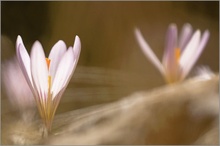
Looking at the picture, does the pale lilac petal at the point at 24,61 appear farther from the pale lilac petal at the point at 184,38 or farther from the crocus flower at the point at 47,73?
the pale lilac petal at the point at 184,38

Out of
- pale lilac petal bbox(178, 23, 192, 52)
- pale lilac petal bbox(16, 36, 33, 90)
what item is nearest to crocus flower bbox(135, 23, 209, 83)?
pale lilac petal bbox(178, 23, 192, 52)

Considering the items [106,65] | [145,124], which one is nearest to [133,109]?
[145,124]

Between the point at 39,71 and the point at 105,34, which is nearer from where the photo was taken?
the point at 39,71

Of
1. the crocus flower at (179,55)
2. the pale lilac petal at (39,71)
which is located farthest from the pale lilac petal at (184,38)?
the pale lilac petal at (39,71)

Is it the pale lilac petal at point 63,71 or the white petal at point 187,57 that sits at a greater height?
the white petal at point 187,57

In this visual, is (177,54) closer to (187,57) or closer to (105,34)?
(187,57)

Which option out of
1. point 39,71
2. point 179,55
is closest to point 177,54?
point 179,55

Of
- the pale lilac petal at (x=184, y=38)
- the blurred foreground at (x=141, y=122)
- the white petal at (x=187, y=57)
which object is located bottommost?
the blurred foreground at (x=141, y=122)
